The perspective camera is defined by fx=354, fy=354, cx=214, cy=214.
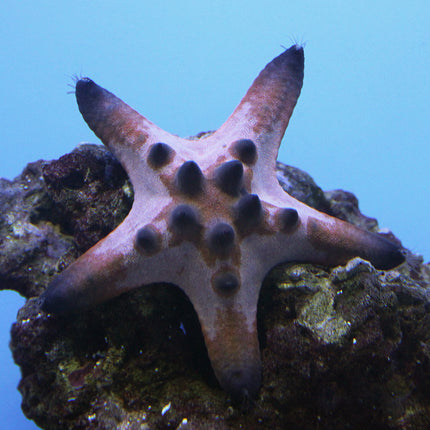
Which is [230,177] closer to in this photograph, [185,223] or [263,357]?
[185,223]

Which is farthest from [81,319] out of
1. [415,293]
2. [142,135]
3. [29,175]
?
[415,293]

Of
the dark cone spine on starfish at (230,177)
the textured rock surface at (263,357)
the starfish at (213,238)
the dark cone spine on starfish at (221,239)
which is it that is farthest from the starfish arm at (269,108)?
the textured rock surface at (263,357)


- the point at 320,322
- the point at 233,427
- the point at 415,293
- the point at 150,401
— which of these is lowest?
the point at 150,401

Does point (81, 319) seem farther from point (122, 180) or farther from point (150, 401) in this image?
point (122, 180)

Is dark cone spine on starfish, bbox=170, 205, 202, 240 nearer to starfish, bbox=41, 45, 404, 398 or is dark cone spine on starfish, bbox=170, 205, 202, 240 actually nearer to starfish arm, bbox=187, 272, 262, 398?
starfish, bbox=41, 45, 404, 398

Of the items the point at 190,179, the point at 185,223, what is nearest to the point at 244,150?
the point at 190,179

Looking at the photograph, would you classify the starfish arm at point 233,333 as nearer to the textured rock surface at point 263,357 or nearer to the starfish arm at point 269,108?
the textured rock surface at point 263,357
